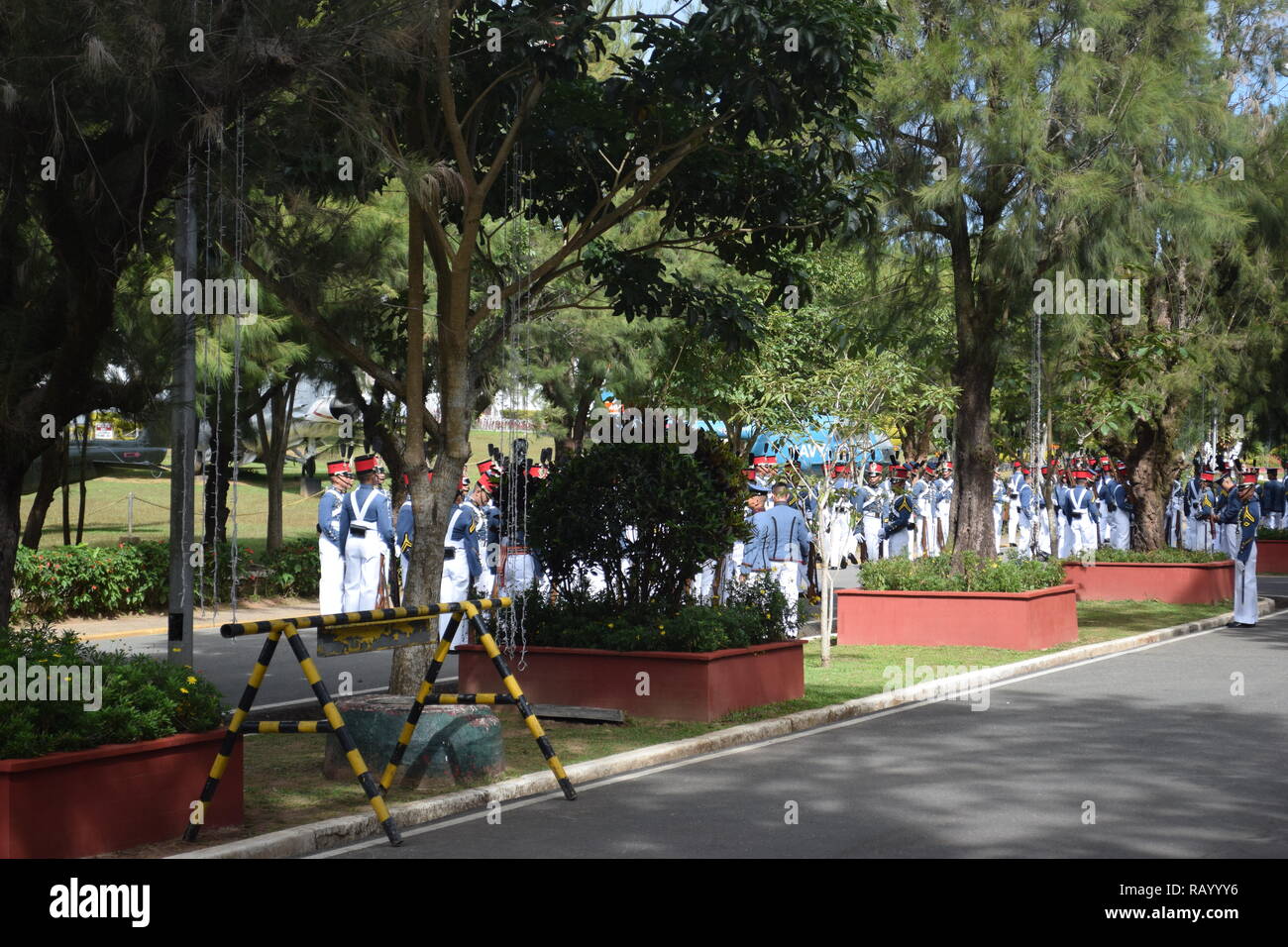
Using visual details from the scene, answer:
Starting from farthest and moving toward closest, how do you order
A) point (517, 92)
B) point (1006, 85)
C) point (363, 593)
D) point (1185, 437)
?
1. point (1185, 437)
2. point (363, 593)
3. point (1006, 85)
4. point (517, 92)

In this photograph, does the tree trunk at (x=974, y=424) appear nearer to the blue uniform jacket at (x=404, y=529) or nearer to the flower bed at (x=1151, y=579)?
the flower bed at (x=1151, y=579)

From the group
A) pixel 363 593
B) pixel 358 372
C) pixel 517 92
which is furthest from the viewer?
pixel 358 372

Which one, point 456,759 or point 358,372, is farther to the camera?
point 358,372

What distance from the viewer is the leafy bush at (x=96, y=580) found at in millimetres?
19609

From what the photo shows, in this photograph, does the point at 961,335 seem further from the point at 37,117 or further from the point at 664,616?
the point at 37,117

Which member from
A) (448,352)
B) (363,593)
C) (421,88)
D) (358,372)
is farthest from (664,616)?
(358,372)

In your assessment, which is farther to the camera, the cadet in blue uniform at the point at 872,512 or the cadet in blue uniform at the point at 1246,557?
the cadet in blue uniform at the point at 872,512

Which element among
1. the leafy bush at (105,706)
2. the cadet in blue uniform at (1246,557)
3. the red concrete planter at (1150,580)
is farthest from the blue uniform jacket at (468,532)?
the leafy bush at (105,706)

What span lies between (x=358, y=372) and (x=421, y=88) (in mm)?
16352

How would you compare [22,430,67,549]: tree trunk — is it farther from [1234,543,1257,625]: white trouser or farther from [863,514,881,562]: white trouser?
[863,514,881,562]: white trouser

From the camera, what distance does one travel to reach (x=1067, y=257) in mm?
17703

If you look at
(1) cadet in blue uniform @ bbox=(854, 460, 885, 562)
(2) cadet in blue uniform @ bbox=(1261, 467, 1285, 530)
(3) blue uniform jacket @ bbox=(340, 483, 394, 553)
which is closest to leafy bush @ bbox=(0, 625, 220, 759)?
(3) blue uniform jacket @ bbox=(340, 483, 394, 553)

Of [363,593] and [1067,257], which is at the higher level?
[1067,257]

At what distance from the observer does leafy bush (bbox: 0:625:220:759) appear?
668 cm
